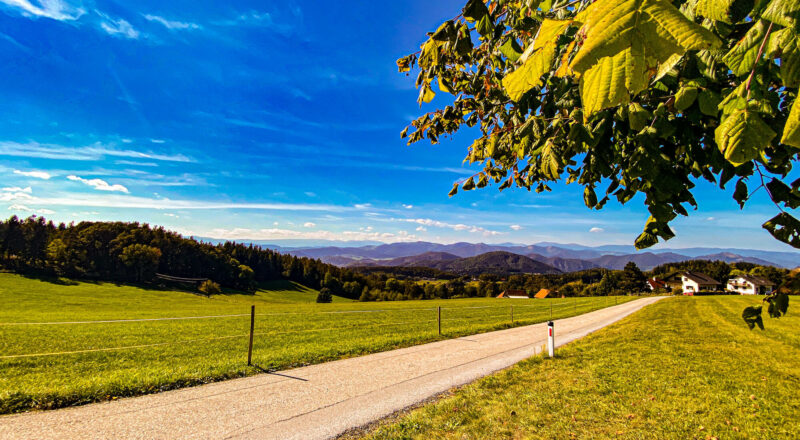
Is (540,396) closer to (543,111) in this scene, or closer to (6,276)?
(543,111)

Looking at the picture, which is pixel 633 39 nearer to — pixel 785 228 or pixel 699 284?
pixel 785 228

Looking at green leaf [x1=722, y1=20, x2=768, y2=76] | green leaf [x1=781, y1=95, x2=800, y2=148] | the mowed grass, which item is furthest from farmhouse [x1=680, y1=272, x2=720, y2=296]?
green leaf [x1=781, y1=95, x2=800, y2=148]

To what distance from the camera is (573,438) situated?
15.7 feet

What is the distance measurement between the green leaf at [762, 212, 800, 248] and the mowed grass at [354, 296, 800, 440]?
411cm

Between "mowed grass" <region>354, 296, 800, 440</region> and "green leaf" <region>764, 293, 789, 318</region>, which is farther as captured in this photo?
"mowed grass" <region>354, 296, 800, 440</region>

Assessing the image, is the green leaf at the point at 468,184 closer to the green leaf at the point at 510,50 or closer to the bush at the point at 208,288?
the green leaf at the point at 510,50

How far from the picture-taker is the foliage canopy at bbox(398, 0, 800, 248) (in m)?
0.67

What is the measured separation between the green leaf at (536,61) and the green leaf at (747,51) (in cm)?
57

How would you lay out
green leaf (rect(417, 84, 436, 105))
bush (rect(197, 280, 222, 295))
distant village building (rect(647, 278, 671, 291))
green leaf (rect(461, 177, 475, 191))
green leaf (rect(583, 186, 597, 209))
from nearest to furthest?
green leaf (rect(417, 84, 436, 105)), green leaf (rect(583, 186, 597, 209)), green leaf (rect(461, 177, 475, 191)), bush (rect(197, 280, 222, 295)), distant village building (rect(647, 278, 671, 291))

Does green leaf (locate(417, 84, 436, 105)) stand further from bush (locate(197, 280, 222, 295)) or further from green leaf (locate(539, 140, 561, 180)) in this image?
bush (locate(197, 280, 222, 295))

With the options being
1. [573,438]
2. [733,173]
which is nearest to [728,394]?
[573,438]

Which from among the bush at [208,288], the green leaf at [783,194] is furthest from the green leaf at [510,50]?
the bush at [208,288]

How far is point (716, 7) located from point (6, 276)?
347 ft

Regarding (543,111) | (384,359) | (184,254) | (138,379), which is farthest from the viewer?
(184,254)
